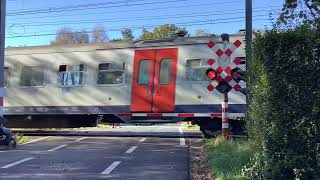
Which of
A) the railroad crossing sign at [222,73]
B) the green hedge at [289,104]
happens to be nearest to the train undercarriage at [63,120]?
the railroad crossing sign at [222,73]

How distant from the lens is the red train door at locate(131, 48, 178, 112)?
18.2 m

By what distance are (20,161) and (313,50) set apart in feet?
24.7

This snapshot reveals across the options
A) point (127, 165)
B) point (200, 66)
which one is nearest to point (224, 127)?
point (200, 66)

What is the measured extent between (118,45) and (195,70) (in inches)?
123

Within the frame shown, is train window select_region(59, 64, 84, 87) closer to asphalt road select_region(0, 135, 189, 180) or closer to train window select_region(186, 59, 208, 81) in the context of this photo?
asphalt road select_region(0, 135, 189, 180)

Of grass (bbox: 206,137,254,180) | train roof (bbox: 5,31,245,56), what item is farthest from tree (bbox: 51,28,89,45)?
grass (bbox: 206,137,254,180)

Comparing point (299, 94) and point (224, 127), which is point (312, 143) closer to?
point (299, 94)

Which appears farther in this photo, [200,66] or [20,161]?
[200,66]

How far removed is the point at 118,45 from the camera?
19.2 metres

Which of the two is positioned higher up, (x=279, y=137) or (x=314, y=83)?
(x=314, y=83)

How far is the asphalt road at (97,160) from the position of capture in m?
10.0

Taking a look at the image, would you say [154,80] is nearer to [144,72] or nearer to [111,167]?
[144,72]

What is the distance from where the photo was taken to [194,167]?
1102 cm

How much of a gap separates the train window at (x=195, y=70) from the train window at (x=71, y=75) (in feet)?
13.7
